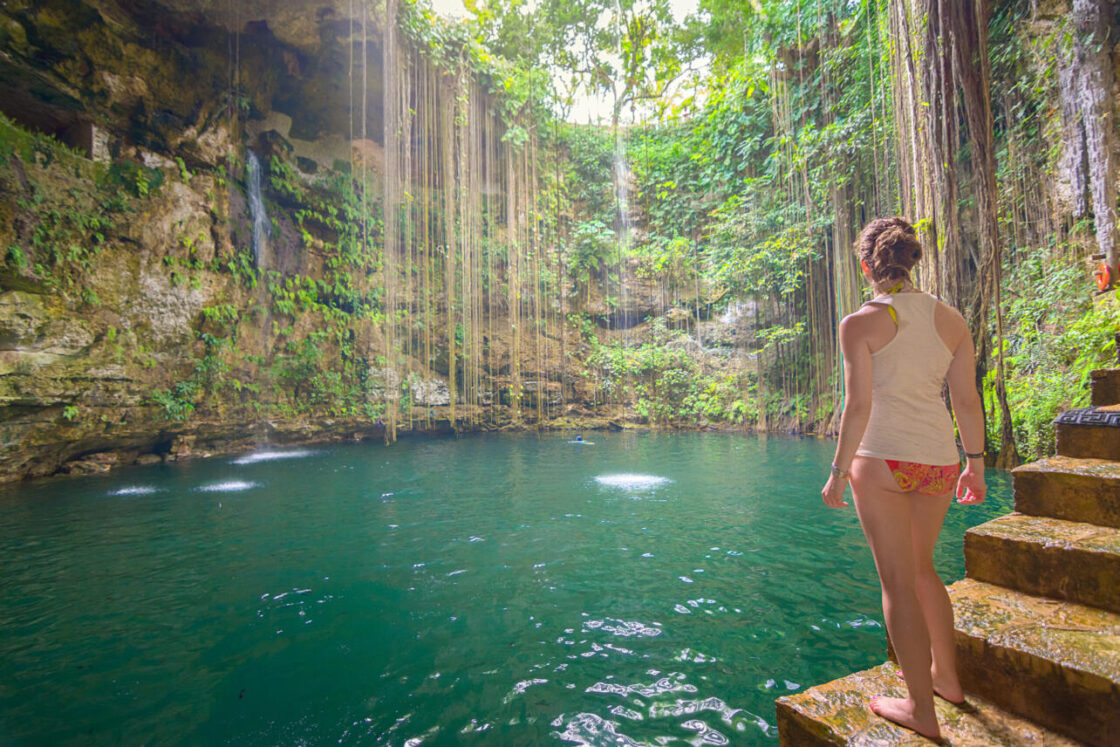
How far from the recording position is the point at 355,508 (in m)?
4.50

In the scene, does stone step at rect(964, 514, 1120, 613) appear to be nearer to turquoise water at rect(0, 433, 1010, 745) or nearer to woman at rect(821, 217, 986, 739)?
woman at rect(821, 217, 986, 739)

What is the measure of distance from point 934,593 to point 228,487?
659 centimetres

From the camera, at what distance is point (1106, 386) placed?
2.15 metres

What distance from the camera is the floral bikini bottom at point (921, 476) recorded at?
110 centimetres

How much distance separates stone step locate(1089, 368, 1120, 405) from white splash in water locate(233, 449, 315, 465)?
364 inches

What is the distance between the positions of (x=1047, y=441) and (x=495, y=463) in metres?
6.41

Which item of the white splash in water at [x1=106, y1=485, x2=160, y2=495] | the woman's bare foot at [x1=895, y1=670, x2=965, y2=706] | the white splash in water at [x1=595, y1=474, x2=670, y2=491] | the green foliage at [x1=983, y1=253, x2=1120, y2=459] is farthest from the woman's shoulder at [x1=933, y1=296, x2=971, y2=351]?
the white splash in water at [x1=106, y1=485, x2=160, y2=495]

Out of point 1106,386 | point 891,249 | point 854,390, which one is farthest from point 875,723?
point 1106,386

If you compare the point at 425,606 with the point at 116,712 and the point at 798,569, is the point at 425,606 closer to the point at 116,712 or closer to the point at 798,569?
the point at 116,712

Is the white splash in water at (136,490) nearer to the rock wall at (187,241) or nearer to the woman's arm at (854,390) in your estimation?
the rock wall at (187,241)

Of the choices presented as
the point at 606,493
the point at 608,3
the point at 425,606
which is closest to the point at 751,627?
the point at 425,606

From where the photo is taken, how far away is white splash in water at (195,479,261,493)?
5.38m

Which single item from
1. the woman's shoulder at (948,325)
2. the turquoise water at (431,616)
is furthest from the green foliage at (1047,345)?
the woman's shoulder at (948,325)

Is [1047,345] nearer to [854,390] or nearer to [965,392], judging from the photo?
[965,392]
